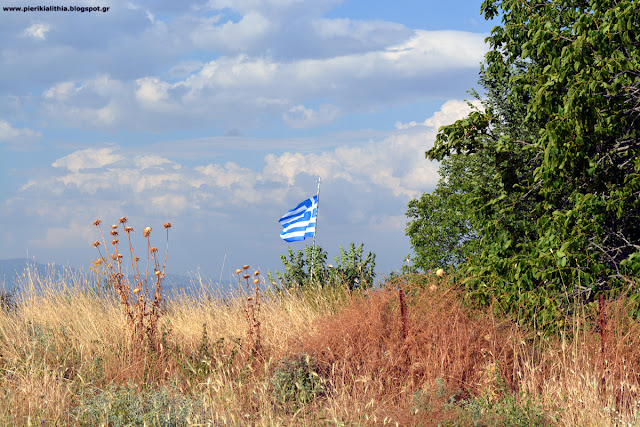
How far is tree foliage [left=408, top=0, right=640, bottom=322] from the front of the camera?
7.13 meters

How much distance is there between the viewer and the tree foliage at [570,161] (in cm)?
713

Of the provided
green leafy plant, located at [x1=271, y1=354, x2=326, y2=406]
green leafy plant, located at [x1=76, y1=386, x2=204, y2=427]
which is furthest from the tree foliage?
green leafy plant, located at [x1=76, y1=386, x2=204, y2=427]

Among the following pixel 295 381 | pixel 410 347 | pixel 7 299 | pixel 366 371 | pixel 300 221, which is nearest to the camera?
pixel 295 381

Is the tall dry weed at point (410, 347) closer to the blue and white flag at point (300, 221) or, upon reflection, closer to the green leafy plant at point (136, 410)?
the green leafy plant at point (136, 410)

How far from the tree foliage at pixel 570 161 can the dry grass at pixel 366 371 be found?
1.91 feet

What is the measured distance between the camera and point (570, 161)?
25.0 feet

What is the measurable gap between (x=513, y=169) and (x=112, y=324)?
6348 millimetres

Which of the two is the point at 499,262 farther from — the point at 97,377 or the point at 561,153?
the point at 97,377

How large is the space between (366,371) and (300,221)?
718 cm

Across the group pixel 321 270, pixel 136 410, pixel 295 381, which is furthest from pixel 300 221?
pixel 136 410

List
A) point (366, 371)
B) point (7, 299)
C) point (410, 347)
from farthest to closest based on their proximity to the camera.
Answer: point (7, 299)
point (410, 347)
point (366, 371)

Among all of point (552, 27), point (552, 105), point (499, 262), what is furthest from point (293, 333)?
point (552, 27)

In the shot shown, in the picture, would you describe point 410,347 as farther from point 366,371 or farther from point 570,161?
point 570,161

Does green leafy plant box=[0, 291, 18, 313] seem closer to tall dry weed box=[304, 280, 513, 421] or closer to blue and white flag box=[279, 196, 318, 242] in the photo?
blue and white flag box=[279, 196, 318, 242]
